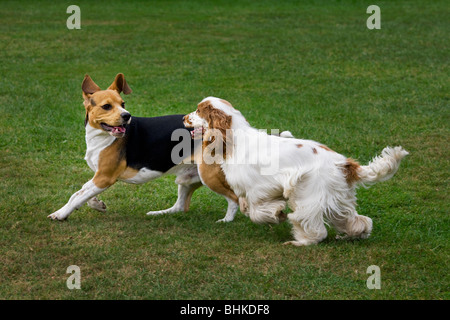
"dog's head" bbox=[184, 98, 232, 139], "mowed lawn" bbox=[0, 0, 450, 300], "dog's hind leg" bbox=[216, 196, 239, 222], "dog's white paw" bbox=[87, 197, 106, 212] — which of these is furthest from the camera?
"dog's white paw" bbox=[87, 197, 106, 212]

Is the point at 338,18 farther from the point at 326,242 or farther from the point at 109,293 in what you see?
the point at 109,293

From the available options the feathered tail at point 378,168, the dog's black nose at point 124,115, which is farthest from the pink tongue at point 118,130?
the feathered tail at point 378,168

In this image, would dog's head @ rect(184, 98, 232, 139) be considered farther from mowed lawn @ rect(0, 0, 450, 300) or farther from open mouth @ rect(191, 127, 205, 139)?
mowed lawn @ rect(0, 0, 450, 300)

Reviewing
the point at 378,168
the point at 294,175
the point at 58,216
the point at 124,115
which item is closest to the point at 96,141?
the point at 124,115

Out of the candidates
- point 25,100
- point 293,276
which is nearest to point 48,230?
point 293,276

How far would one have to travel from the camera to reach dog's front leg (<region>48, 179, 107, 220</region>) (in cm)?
687

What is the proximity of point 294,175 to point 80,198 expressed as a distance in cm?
228

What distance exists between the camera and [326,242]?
640 cm

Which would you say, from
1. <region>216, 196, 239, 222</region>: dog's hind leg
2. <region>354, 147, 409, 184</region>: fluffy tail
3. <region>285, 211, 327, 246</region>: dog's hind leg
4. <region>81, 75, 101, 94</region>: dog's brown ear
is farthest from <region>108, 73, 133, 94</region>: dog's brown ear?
<region>354, 147, 409, 184</region>: fluffy tail

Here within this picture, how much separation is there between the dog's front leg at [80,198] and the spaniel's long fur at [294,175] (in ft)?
3.97

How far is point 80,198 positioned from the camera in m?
6.87

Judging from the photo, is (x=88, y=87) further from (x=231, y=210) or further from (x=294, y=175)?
(x=294, y=175)

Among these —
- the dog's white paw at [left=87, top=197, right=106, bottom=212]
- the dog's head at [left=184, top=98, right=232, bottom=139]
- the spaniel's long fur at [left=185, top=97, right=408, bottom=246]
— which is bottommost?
the dog's white paw at [left=87, top=197, right=106, bottom=212]

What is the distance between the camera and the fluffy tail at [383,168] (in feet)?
19.7
